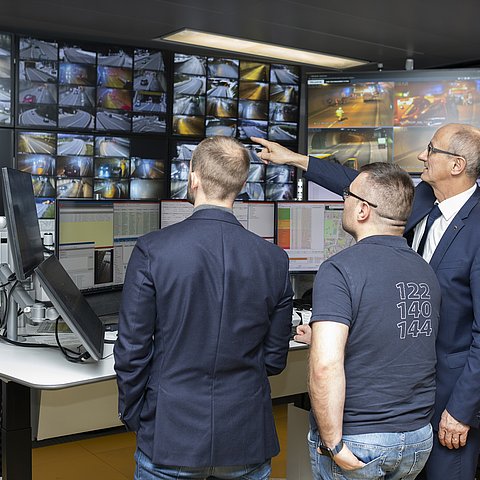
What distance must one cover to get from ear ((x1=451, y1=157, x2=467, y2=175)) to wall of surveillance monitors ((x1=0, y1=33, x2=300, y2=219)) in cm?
327

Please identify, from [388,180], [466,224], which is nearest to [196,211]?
[388,180]

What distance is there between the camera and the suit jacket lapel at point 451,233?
2.00 meters

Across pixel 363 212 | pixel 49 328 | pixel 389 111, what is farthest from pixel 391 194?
pixel 389 111

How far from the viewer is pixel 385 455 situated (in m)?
1.64

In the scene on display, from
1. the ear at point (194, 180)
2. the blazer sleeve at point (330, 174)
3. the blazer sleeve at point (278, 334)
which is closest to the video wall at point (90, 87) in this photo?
the blazer sleeve at point (330, 174)

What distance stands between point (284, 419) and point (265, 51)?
303 centimetres

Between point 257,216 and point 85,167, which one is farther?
point 85,167

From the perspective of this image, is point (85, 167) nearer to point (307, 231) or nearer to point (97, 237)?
point (307, 231)

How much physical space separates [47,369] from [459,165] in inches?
54.5

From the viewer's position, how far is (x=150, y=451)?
1742 mm

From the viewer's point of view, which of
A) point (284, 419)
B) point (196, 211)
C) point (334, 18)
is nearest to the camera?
point (196, 211)

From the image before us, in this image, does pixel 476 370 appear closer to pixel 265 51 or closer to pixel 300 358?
pixel 300 358

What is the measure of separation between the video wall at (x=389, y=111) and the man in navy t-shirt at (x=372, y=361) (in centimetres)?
290

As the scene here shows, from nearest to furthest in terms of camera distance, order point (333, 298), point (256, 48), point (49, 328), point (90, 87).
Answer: point (333, 298)
point (49, 328)
point (90, 87)
point (256, 48)
